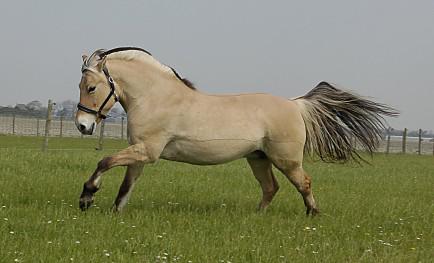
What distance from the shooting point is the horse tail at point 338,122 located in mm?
8195

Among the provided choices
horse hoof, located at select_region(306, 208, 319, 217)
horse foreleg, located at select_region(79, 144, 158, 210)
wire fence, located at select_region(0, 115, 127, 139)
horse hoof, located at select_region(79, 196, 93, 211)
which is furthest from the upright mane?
wire fence, located at select_region(0, 115, 127, 139)

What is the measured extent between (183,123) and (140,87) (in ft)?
2.29

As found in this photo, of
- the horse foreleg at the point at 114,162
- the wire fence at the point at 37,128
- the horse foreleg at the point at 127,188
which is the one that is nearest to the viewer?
the horse foreleg at the point at 114,162

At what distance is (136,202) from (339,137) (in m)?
3.06

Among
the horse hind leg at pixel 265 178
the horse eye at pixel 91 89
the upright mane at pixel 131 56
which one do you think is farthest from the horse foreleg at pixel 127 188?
the horse hind leg at pixel 265 178

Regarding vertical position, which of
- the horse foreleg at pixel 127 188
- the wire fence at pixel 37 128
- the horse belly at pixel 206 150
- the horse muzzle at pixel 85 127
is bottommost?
the wire fence at pixel 37 128

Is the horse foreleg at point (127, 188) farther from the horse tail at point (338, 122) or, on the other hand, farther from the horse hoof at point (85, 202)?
the horse tail at point (338, 122)

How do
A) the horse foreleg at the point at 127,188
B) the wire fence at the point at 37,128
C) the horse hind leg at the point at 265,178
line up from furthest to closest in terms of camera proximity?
the wire fence at the point at 37,128 → the horse hind leg at the point at 265,178 → the horse foreleg at the point at 127,188

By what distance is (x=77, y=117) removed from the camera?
271 inches

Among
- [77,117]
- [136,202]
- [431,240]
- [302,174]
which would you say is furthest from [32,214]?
[431,240]

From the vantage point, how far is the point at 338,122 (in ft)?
27.7

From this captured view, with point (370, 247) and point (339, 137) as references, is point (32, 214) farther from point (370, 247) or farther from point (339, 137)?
point (339, 137)

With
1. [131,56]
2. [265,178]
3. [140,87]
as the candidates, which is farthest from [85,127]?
[265,178]

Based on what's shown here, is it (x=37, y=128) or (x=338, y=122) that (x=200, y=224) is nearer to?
(x=338, y=122)
